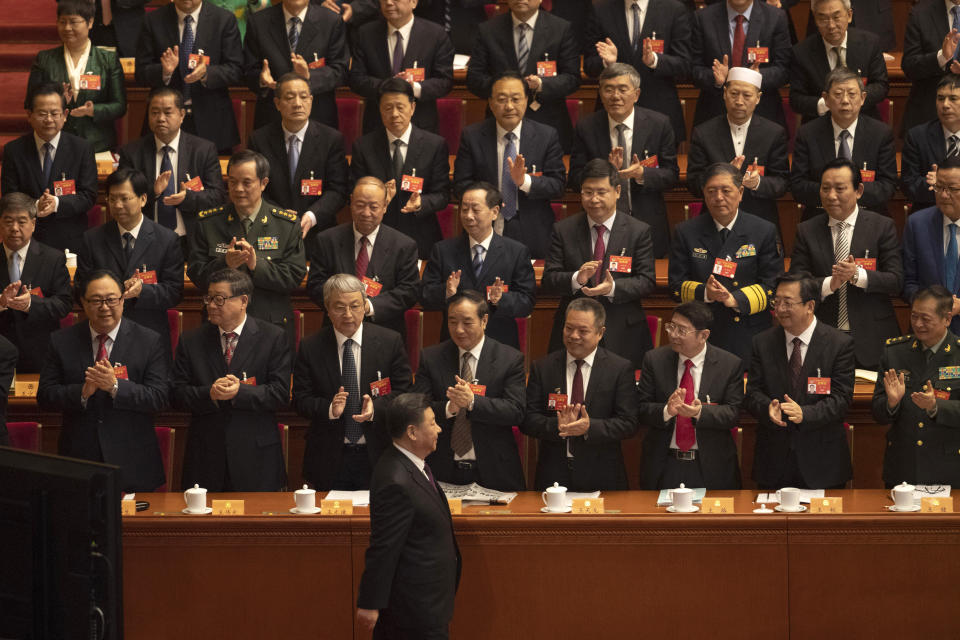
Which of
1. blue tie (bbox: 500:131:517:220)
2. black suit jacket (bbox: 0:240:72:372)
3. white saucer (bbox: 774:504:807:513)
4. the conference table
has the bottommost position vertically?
the conference table

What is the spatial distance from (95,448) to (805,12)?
18.4 feet

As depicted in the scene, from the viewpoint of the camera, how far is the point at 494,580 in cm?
477

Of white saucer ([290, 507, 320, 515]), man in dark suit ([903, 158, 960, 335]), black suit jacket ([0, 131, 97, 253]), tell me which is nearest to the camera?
white saucer ([290, 507, 320, 515])

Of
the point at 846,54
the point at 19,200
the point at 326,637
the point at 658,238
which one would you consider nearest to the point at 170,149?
the point at 19,200

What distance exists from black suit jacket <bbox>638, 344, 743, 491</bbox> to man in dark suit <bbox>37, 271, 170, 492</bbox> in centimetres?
209

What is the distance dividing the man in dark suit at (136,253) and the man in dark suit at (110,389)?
53 cm

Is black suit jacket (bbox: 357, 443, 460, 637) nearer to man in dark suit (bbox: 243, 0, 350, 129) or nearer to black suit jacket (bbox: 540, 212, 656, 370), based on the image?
black suit jacket (bbox: 540, 212, 656, 370)

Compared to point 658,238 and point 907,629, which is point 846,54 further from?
point 907,629

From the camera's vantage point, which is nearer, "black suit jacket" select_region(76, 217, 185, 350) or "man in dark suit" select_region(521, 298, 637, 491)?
"man in dark suit" select_region(521, 298, 637, 491)

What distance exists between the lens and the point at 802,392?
5.51 meters

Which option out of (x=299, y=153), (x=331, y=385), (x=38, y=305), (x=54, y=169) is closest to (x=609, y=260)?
(x=331, y=385)

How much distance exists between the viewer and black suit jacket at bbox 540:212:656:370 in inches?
241

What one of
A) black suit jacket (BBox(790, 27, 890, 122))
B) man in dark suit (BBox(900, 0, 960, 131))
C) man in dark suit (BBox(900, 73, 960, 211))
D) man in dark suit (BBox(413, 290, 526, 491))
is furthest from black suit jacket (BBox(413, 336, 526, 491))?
man in dark suit (BBox(900, 0, 960, 131))

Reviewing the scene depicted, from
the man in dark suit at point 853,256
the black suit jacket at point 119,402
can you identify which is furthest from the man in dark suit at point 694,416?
the black suit jacket at point 119,402
